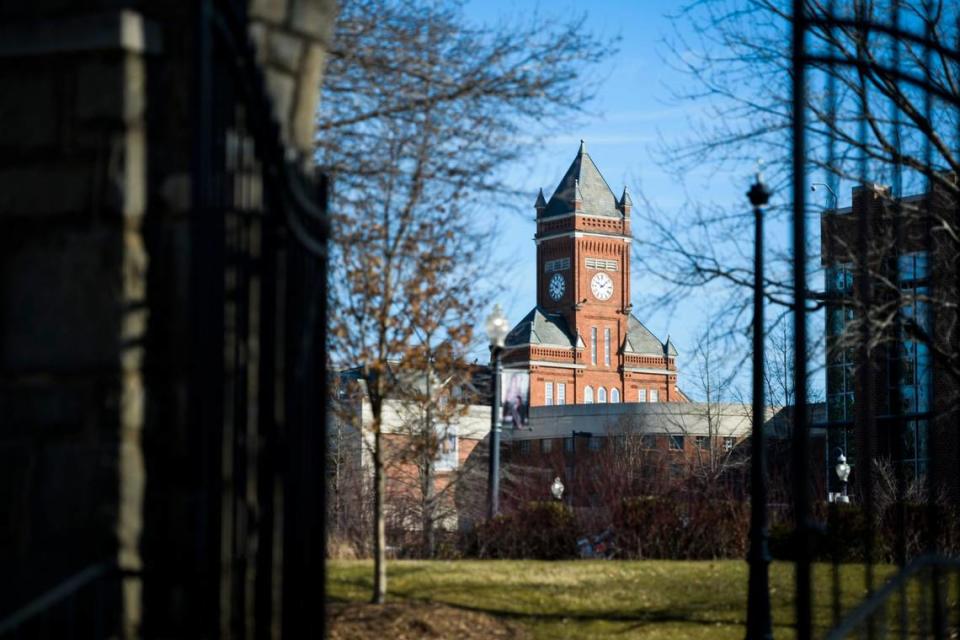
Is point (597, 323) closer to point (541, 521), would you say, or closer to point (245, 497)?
→ point (541, 521)

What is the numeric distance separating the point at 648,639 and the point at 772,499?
77.0 feet

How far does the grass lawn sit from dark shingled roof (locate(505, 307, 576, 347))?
295ft

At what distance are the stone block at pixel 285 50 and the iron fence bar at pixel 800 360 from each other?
2.29m

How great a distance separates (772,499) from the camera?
3462 centimetres

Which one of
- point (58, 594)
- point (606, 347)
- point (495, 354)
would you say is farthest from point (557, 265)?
point (58, 594)

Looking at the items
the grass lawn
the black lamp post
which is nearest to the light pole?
the grass lawn

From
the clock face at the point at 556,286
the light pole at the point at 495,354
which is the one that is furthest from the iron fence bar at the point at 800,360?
the clock face at the point at 556,286

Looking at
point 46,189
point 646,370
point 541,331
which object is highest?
point 541,331

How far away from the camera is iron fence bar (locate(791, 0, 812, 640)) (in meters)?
5.55

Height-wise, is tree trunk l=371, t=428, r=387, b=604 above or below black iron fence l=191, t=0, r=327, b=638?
below

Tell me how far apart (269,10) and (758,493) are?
8442 mm

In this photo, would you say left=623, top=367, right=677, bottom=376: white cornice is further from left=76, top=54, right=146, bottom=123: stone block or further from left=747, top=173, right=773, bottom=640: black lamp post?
left=76, top=54, right=146, bottom=123: stone block

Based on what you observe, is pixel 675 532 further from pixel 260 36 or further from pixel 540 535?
pixel 260 36

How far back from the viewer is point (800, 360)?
5984mm
